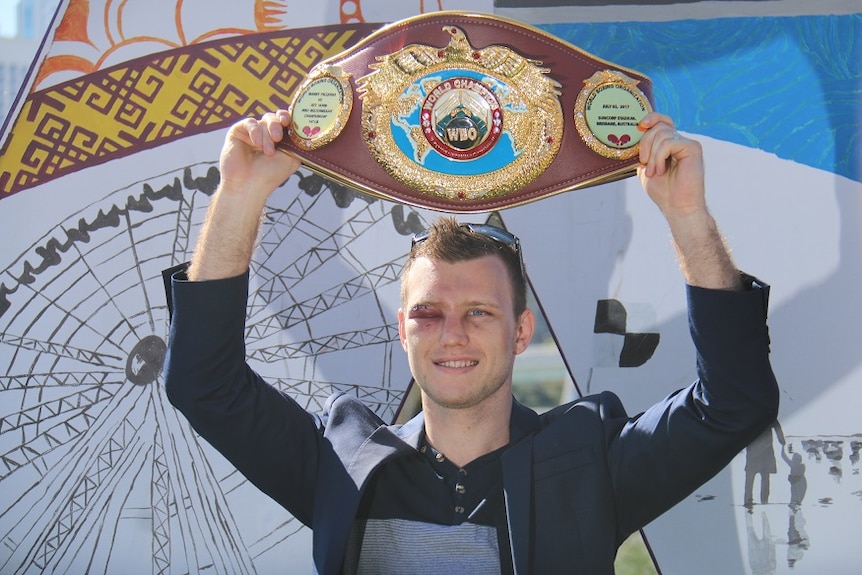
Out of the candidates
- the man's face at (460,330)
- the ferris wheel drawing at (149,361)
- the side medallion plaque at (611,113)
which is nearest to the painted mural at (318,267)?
the ferris wheel drawing at (149,361)

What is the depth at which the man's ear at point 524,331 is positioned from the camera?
80.5 inches

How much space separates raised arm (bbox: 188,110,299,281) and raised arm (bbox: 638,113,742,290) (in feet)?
2.31

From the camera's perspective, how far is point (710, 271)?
1.77 meters

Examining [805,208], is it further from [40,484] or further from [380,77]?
[40,484]

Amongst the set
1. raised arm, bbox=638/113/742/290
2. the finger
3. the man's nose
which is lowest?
the man's nose

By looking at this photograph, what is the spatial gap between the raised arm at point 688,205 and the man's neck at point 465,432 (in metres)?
0.49

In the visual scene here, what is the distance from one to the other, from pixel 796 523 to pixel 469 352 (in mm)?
1066

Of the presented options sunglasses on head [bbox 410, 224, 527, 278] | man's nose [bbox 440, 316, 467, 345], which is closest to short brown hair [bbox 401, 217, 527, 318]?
sunglasses on head [bbox 410, 224, 527, 278]

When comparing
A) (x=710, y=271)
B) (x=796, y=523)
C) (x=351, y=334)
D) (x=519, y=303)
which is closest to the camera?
(x=710, y=271)

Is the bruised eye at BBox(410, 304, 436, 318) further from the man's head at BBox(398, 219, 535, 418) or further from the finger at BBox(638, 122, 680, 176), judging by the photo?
the finger at BBox(638, 122, 680, 176)

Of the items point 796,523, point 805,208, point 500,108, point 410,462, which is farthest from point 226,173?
point 796,523

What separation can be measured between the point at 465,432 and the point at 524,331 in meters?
0.26

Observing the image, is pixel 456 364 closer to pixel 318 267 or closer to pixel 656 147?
pixel 656 147

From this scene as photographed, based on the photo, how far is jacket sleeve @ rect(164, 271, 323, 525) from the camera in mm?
1858
